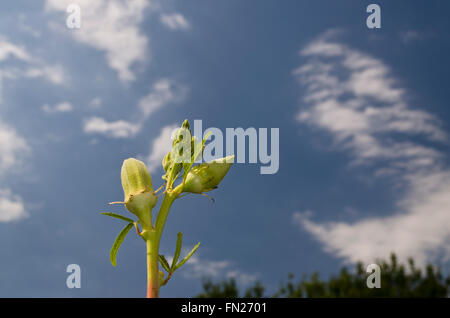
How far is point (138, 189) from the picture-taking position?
1.80m

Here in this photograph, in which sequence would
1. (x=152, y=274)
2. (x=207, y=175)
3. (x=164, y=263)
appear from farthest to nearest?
(x=164, y=263), (x=207, y=175), (x=152, y=274)

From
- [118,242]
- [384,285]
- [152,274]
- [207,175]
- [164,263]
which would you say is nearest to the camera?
[152,274]

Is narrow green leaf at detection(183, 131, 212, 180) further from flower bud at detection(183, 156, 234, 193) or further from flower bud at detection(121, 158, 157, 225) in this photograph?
flower bud at detection(121, 158, 157, 225)

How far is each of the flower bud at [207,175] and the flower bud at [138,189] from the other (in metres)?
0.17

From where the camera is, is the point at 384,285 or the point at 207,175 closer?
the point at 207,175

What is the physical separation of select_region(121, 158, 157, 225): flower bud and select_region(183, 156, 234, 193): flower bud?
Answer: 17cm

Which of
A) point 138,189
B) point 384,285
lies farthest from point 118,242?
point 384,285

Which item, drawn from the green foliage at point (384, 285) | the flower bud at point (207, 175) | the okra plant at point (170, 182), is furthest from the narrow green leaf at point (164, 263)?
the green foliage at point (384, 285)

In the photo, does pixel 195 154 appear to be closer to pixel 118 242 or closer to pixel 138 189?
pixel 138 189

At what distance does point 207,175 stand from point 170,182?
173mm

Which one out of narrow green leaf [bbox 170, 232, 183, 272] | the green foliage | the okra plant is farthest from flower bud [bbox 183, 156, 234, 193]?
the green foliage

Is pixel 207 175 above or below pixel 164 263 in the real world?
above

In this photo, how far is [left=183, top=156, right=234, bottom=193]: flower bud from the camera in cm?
179

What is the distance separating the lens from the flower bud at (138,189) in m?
1.78
